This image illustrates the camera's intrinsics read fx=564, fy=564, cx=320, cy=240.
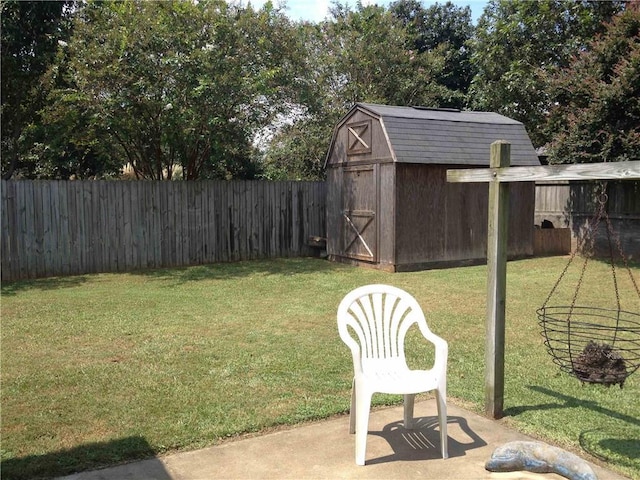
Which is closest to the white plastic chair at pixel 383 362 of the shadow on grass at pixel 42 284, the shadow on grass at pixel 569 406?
the shadow on grass at pixel 569 406

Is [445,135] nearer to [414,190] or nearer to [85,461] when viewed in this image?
[414,190]

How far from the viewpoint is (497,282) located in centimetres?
425

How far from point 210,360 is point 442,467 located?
9.53ft

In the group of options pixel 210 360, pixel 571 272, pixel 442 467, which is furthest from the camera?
pixel 571 272

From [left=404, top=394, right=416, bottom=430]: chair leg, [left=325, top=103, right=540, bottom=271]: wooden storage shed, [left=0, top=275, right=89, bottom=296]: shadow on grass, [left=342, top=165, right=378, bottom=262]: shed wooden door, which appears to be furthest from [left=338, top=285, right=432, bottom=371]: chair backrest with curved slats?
[left=342, top=165, right=378, bottom=262]: shed wooden door

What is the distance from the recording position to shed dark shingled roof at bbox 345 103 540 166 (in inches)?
462

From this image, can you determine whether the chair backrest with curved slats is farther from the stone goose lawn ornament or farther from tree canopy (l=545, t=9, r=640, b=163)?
tree canopy (l=545, t=9, r=640, b=163)

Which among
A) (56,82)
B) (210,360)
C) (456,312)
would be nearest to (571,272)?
(456,312)

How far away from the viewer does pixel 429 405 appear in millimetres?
4555

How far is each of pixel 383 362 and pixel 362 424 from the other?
703 millimetres

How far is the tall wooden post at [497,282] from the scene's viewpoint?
13.9 feet

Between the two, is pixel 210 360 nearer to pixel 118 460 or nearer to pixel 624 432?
pixel 118 460

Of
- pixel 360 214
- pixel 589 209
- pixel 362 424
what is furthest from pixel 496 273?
pixel 589 209

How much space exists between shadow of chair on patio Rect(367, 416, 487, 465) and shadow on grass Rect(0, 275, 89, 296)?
777 centimetres
